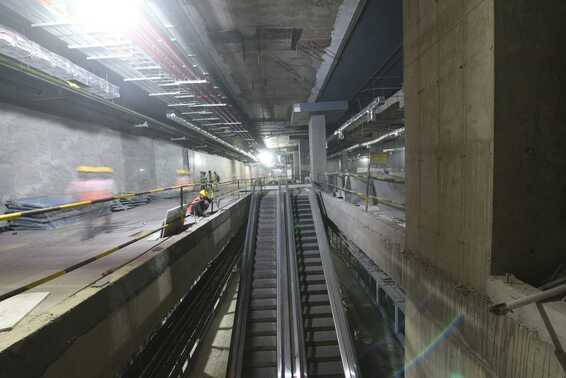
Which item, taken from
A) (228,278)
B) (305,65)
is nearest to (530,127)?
(305,65)

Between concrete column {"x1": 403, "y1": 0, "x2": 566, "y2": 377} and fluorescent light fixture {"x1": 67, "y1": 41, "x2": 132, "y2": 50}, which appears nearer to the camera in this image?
concrete column {"x1": 403, "y1": 0, "x2": 566, "y2": 377}

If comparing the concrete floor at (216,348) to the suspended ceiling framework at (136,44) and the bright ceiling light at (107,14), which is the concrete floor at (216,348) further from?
the bright ceiling light at (107,14)

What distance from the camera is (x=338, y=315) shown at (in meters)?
5.02

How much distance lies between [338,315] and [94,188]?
9.04 metres

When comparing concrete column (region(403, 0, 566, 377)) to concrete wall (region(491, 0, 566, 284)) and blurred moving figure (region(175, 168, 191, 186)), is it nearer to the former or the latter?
concrete wall (region(491, 0, 566, 284))

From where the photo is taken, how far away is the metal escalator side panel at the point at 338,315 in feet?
13.9

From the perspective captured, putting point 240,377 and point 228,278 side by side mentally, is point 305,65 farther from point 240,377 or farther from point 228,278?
point 240,377

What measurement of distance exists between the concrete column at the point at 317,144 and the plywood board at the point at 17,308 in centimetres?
1083

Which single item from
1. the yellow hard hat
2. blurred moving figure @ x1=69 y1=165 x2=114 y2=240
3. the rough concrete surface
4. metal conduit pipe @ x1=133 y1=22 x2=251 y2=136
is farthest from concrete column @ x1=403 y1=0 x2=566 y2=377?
the yellow hard hat

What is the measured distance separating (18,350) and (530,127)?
3.66 metres

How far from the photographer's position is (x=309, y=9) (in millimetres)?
4801

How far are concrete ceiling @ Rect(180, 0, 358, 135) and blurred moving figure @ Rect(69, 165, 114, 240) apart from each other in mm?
5629

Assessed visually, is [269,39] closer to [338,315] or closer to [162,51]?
[162,51]

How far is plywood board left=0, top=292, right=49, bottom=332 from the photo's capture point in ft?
5.87
